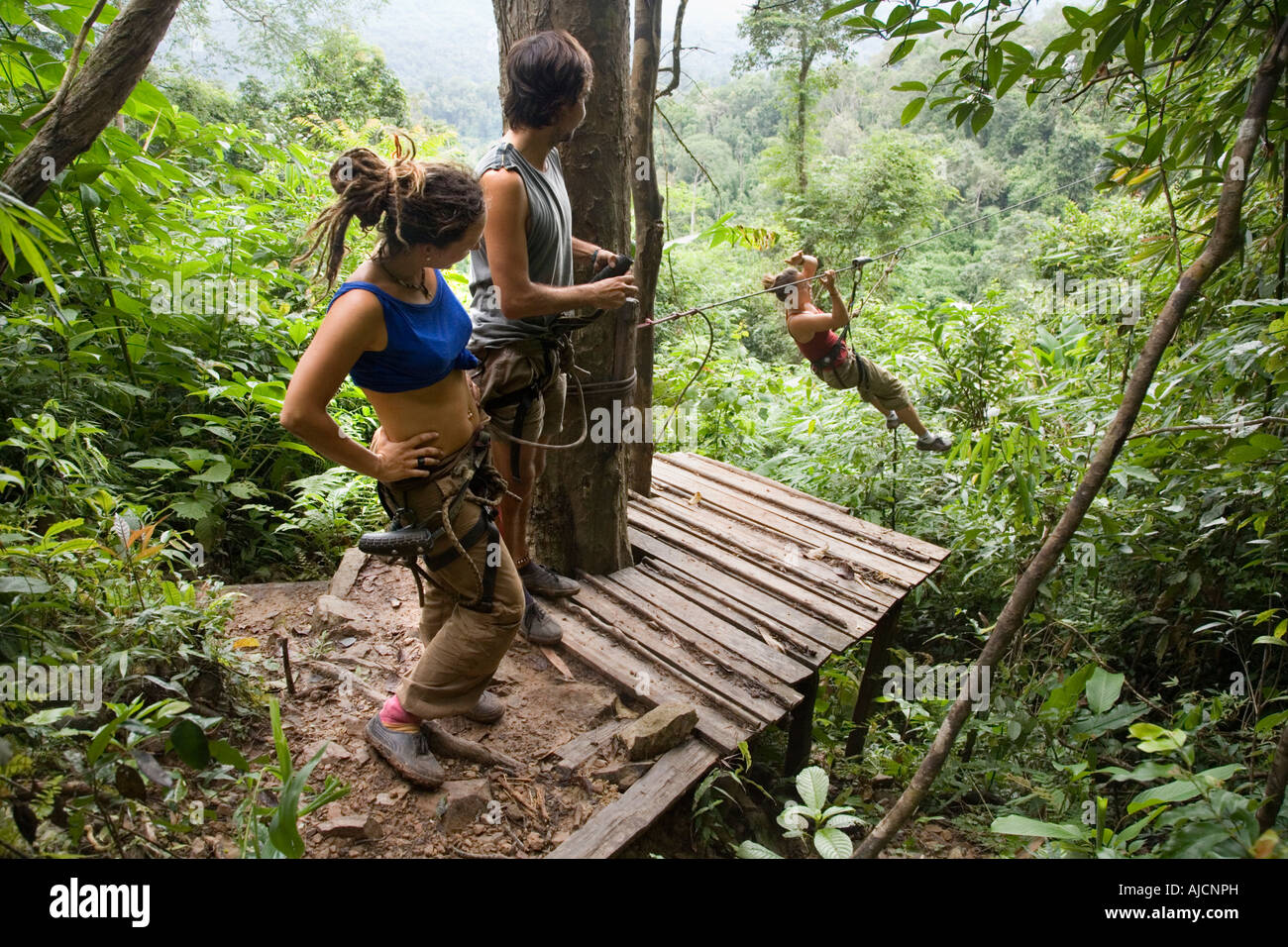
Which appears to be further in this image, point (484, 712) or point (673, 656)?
point (673, 656)

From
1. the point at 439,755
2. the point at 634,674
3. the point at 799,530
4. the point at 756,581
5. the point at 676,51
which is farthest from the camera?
the point at 676,51

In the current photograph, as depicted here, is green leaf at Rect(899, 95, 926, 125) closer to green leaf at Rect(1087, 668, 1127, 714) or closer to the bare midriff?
the bare midriff

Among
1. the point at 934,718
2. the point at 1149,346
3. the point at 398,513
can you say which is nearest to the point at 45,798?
the point at 398,513

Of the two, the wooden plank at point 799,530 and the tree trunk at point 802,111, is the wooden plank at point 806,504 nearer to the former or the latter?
the wooden plank at point 799,530

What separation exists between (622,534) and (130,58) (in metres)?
2.57

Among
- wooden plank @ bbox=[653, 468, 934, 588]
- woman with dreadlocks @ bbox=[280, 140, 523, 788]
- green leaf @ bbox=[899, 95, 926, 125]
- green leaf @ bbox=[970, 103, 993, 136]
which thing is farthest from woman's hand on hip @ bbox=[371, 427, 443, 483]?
wooden plank @ bbox=[653, 468, 934, 588]

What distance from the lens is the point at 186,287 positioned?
4066 mm

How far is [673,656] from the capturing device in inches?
119

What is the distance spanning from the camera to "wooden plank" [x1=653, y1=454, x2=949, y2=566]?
4.07 m

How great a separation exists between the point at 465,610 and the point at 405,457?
58 cm

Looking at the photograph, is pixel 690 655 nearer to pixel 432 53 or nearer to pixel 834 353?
pixel 834 353

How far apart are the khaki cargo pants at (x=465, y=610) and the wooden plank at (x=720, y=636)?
107 cm

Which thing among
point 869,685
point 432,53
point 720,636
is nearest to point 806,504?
point 869,685

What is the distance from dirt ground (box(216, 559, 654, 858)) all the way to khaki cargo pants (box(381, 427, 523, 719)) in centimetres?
28
